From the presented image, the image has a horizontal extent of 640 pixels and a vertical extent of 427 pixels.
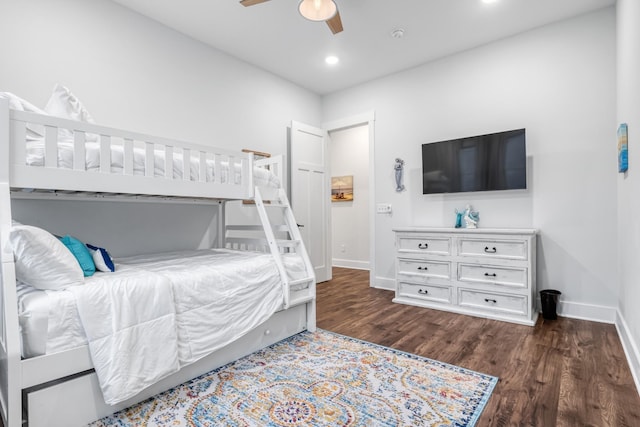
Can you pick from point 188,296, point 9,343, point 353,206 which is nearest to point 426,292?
point 188,296

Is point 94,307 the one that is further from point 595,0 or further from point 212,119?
point 595,0

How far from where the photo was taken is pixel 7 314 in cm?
Result: 128

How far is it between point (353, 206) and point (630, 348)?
4.32m

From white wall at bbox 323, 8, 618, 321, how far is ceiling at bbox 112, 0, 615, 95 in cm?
24

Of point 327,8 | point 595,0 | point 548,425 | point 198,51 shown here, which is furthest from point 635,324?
point 198,51

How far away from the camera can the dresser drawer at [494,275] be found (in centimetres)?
282

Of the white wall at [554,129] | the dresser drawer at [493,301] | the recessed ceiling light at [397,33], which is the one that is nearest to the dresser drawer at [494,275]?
the dresser drawer at [493,301]

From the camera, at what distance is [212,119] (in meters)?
3.50

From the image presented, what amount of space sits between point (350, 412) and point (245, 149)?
3044mm

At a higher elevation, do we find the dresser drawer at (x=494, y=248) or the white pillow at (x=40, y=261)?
the white pillow at (x=40, y=261)

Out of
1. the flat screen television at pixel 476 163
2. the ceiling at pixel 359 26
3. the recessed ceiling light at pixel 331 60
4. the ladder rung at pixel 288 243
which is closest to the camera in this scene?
the ladder rung at pixel 288 243

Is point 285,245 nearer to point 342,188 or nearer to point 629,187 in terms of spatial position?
point 629,187

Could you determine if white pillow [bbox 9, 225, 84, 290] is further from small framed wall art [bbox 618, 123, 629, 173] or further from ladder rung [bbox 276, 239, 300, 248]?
small framed wall art [bbox 618, 123, 629, 173]

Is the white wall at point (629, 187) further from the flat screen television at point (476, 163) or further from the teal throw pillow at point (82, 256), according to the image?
the teal throw pillow at point (82, 256)
